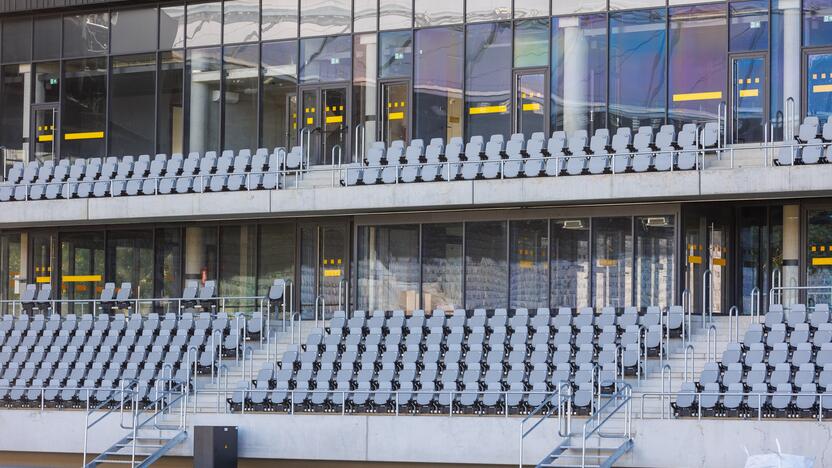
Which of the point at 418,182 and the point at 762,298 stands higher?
the point at 418,182

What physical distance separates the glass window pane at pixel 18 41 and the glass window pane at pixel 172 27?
3.86 meters

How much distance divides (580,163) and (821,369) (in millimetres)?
6801

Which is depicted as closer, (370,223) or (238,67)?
(370,223)

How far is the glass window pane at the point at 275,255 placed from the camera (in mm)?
32281

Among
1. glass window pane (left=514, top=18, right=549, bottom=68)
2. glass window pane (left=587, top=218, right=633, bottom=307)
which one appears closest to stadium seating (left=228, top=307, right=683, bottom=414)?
glass window pane (left=587, top=218, right=633, bottom=307)

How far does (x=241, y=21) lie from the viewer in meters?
33.7

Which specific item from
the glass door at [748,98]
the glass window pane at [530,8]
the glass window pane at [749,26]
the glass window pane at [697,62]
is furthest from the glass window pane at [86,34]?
the glass door at [748,98]

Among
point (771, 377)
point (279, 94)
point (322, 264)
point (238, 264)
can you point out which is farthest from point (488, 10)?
point (771, 377)

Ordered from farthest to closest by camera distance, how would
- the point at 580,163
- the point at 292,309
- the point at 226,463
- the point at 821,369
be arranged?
the point at 292,309
the point at 580,163
the point at 226,463
the point at 821,369

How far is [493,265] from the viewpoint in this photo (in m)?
29.5

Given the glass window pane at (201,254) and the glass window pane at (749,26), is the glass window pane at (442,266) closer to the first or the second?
the glass window pane at (201,254)

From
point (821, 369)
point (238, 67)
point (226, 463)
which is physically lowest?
point (226, 463)

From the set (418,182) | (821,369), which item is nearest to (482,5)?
(418,182)

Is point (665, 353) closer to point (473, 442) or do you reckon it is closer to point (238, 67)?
point (473, 442)
